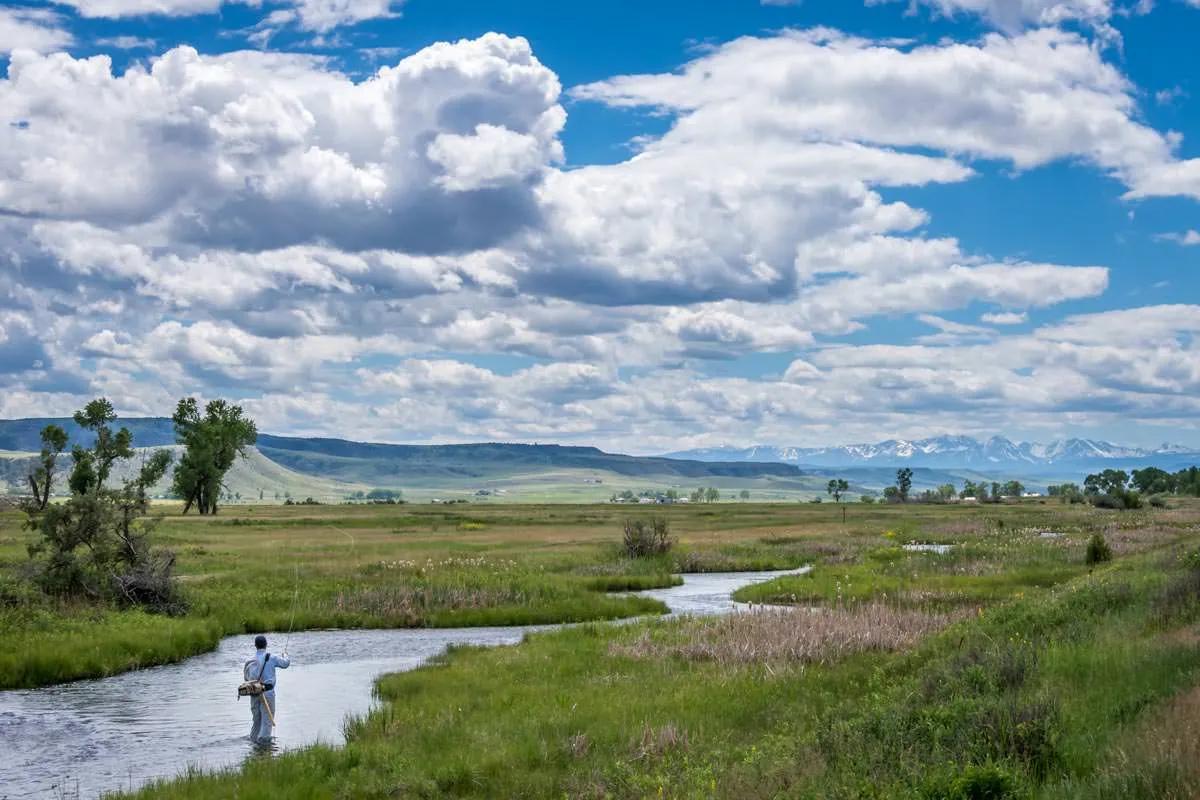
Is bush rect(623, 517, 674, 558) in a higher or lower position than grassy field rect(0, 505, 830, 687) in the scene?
higher

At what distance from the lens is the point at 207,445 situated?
14425cm

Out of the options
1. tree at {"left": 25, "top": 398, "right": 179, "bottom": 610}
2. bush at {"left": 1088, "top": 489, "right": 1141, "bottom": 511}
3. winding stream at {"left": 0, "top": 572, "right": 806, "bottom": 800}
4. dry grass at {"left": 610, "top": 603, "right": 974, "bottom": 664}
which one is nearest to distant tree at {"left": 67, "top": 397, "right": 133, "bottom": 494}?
tree at {"left": 25, "top": 398, "right": 179, "bottom": 610}

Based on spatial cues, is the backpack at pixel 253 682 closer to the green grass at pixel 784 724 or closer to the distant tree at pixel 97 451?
the green grass at pixel 784 724

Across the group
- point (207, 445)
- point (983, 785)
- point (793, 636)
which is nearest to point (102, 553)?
point (793, 636)

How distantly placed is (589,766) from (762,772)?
3.55 meters

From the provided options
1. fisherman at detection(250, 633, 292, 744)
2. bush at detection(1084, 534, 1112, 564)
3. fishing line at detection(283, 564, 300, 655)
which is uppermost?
bush at detection(1084, 534, 1112, 564)

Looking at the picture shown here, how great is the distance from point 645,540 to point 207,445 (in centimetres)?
9244

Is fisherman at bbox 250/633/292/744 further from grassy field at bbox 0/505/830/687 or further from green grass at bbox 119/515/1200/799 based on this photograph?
grassy field at bbox 0/505/830/687

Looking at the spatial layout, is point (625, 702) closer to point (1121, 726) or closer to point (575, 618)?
point (1121, 726)

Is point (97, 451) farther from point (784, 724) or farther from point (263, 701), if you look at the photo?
point (784, 724)

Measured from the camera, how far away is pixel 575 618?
1799 inches

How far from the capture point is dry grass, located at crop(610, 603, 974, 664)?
28547mm

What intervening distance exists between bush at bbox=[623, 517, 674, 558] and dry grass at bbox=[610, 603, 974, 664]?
34.6m

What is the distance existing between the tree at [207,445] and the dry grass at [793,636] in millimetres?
122626
